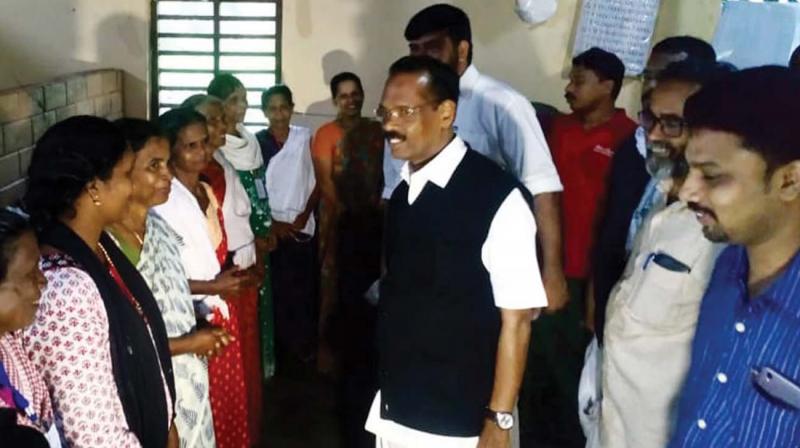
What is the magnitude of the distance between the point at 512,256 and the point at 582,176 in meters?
1.46

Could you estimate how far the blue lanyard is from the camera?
134 centimetres

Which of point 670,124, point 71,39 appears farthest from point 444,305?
point 71,39

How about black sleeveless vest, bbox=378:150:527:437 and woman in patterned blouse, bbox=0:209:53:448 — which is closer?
woman in patterned blouse, bbox=0:209:53:448

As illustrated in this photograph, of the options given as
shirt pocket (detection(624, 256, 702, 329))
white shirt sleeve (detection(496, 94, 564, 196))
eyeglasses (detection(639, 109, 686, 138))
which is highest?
eyeglasses (detection(639, 109, 686, 138))

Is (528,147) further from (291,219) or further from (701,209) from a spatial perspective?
(291,219)

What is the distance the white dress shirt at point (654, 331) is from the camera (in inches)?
62.1

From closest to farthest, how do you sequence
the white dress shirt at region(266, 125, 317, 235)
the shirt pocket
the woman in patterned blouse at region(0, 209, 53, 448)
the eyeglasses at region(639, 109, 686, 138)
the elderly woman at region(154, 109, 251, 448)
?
1. the woman in patterned blouse at region(0, 209, 53, 448)
2. the shirt pocket
3. the eyeglasses at region(639, 109, 686, 138)
4. the elderly woman at region(154, 109, 251, 448)
5. the white dress shirt at region(266, 125, 317, 235)

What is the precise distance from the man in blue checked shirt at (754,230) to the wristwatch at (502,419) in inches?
22.2

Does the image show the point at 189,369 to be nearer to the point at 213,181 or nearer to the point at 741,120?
the point at 213,181

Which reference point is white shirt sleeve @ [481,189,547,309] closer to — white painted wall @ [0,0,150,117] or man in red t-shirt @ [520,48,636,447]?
man in red t-shirt @ [520,48,636,447]

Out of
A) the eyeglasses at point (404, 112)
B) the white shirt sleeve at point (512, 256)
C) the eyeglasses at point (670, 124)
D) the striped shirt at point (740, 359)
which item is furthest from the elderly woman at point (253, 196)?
the striped shirt at point (740, 359)

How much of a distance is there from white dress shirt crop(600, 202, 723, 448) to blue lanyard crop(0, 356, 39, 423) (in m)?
1.12

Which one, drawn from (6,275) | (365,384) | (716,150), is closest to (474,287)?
(716,150)

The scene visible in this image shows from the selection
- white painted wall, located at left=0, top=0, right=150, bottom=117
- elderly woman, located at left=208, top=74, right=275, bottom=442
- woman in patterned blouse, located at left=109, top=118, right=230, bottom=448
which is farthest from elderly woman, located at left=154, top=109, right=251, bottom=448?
white painted wall, located at left=0, top=0, right=150, bottom=117
